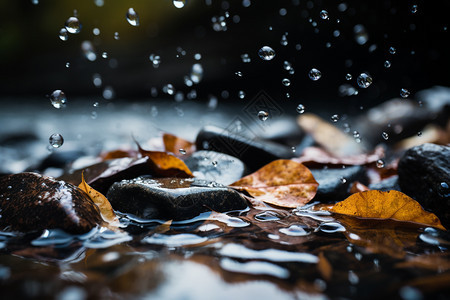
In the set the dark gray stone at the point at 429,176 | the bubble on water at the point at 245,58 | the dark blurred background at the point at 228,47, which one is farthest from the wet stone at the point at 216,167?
the bubble on water at the point at 245,58

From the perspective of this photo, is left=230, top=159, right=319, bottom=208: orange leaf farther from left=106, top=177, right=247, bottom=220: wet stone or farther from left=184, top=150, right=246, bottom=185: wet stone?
left=106, top=177, right=247, bottom=220: wet stone

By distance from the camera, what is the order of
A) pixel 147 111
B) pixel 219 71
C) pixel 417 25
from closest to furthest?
1. pixel 417 25
2. pixel 147 111
3. pixel 219 71

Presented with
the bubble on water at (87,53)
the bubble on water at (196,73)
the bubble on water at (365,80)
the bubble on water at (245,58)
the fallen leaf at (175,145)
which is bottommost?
the fallen leaf at (175,145)

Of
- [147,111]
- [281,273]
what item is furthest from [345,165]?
[147,111]

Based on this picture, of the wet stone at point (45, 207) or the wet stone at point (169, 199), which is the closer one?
the wet stone at point (45, 207)

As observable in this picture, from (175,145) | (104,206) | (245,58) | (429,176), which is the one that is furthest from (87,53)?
(429,176)

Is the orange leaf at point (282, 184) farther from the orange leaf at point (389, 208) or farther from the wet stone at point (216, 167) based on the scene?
the orange leaf at point (389, 208)

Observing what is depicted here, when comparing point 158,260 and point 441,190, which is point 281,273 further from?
point 441,190
